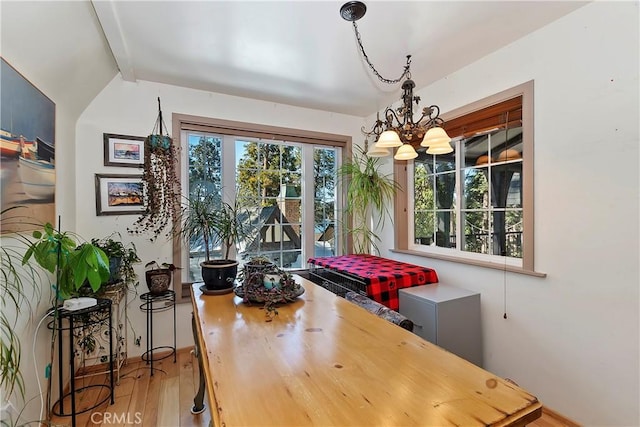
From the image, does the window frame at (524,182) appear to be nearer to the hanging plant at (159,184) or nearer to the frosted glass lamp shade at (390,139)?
the frosted glass lamp shade at (390,139)

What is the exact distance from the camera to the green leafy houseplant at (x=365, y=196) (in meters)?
3.27

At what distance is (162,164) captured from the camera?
7.98 ft

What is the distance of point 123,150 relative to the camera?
2555 millimetres

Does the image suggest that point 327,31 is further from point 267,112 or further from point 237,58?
point 267,112

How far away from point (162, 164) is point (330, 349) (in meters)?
2.13

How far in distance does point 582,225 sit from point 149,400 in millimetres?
3014

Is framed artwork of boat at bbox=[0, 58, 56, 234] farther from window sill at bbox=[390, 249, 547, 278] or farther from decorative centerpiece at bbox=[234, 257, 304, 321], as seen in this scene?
window sill at bbox=[390, 249, 547, 278]

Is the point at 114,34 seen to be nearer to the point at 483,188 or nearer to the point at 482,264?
the point at 483,188

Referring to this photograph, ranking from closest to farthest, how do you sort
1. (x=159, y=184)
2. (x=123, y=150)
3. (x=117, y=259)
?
(x=117, y=259), (x=159, y=184), (x=123, y=150)

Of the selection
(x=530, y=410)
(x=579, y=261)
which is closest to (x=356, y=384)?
(x=530, y=410)

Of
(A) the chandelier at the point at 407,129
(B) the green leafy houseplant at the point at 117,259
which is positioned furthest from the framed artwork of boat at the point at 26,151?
(A) the chandelier at the point at 407,129

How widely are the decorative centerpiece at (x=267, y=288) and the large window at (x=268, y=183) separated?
1274 millimetres

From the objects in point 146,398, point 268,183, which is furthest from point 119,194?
point 146,398

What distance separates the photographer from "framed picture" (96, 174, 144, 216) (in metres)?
2.48
